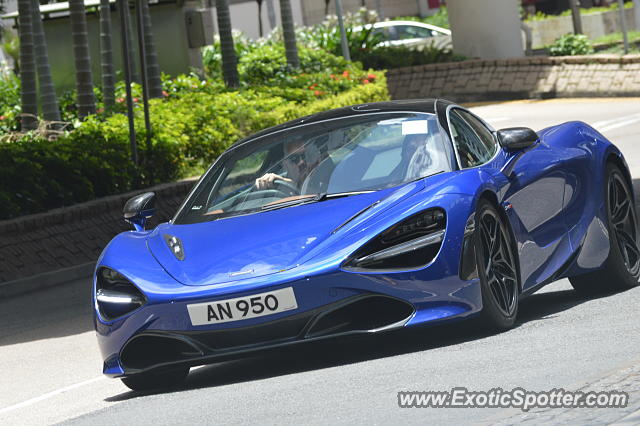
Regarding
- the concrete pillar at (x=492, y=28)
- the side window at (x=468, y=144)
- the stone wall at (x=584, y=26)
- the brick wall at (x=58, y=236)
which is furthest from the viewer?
the stone wall at (x=584, y=26)

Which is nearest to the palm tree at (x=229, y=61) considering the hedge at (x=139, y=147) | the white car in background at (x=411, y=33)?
the hedge at (x=139, y=147)

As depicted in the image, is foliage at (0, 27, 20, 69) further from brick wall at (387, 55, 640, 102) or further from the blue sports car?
the blue sports car

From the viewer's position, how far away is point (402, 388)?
5.94m

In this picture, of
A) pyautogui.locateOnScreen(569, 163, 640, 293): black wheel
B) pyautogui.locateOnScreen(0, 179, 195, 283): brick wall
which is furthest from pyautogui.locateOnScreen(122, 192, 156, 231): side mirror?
pyautogui.locateOnScreen(0, 179, 195, 283): brick wall

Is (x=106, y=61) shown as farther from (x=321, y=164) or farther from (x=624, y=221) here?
(x=321, y=164)

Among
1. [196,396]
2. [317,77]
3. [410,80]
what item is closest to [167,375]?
[196,396]

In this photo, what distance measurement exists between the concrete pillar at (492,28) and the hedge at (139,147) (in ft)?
35.1

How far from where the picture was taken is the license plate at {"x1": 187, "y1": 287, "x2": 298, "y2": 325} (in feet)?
21.4

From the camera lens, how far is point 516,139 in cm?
780

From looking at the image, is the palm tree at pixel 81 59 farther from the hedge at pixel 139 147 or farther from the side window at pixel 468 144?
the side window at pixel 468 144

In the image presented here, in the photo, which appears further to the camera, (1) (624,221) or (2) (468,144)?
(1) (624,221)

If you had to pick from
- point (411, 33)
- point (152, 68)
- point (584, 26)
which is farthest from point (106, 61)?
point (584, 26)

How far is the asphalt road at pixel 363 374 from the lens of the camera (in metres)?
5.79

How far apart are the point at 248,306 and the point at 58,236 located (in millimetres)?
8628
